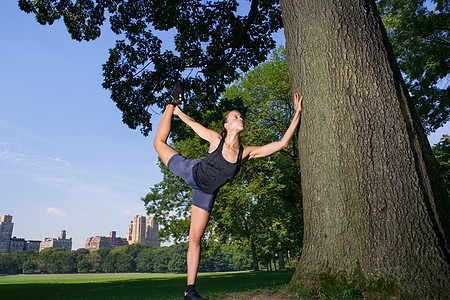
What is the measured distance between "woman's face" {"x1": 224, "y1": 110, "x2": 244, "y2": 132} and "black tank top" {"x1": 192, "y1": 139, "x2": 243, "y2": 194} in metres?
0.43

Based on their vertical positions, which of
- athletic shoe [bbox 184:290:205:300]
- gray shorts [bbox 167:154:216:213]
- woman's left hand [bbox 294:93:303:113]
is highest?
woman's left hand [bbox 294:93:303:113]

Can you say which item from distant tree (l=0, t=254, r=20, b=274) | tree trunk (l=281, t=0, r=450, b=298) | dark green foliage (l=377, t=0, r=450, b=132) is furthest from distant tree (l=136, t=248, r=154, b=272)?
tree trunk (l=281, t=0, r=450, b=298)

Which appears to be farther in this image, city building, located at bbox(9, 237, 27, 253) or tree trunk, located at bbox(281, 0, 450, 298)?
city building, located at bbox(9, 237, 27, 253)

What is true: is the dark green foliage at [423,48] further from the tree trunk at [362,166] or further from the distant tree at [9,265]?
the distant tree at [9,265]

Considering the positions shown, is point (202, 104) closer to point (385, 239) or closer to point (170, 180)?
point (385, 239)

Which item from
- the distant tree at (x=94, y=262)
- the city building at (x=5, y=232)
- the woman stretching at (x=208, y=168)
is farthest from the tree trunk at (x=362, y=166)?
the city building at (x=5, y=232)

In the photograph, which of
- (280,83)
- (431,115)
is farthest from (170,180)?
(431,115)

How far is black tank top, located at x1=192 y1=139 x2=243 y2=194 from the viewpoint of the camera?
3779 millimetres

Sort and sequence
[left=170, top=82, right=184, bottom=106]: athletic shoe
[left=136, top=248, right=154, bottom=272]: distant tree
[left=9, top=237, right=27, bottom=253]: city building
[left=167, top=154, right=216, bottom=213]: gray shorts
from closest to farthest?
[left=167, top=154, right=216, bottom=213]: gray shorts
[left=170, top=82, right=184, bottom=106]: athletic shoe
[left=136, top=248, right=154, bottom=272]: distant tree
[left=9, top=237, right=27, bottom=253]: city building

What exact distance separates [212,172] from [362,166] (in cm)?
172

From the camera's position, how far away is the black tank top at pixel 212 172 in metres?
3.78

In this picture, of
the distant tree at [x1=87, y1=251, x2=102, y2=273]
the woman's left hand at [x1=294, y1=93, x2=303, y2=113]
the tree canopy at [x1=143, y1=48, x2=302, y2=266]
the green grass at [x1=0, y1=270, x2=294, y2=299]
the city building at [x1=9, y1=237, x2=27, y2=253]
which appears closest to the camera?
the woman's left hand at [x1=294, y1=93, x2=303, y2=113]

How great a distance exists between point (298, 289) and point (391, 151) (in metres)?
1.84

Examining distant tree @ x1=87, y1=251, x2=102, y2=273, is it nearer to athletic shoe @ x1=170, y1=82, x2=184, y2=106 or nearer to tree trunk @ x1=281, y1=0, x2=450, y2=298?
athletic shoe @ x1=170, y1=82, x2=184, y2=106
